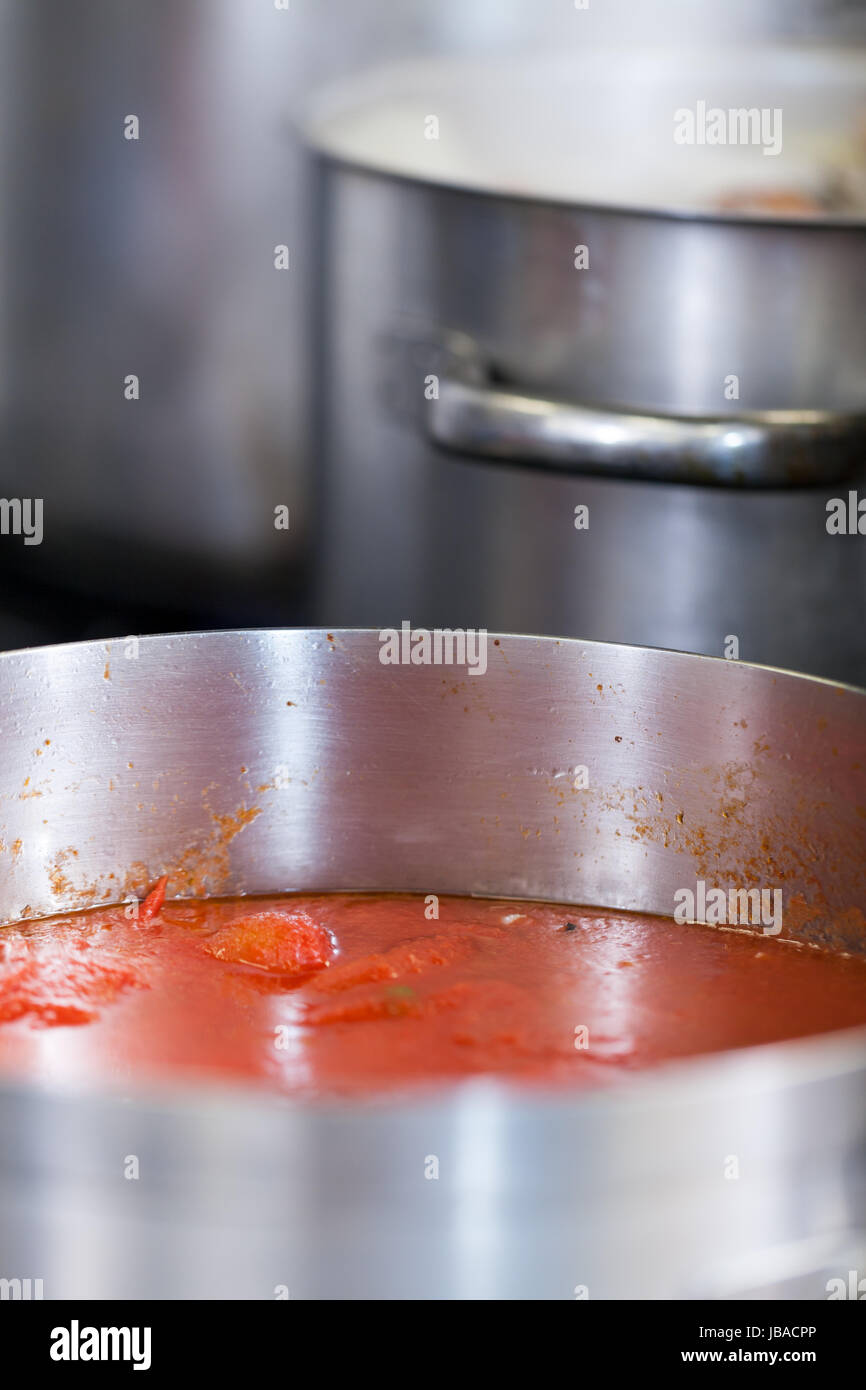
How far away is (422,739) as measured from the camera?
2.91 feet

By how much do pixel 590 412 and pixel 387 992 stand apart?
504mm

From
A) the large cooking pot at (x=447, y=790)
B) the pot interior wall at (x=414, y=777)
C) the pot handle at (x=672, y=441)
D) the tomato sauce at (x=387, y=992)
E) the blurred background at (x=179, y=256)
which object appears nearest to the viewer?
the large cooking pot at (x=447, y=790)

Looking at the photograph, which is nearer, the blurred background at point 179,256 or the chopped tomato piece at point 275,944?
the chopped tomato piece at point 275,944

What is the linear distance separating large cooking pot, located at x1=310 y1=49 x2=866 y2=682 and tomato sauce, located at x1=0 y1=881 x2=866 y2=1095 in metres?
0.37

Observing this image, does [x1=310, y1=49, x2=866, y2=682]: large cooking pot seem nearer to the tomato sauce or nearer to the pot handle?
the pot handle

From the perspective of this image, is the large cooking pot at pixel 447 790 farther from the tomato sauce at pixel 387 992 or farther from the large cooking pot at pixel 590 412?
the large cooking pot at pixel 590 412

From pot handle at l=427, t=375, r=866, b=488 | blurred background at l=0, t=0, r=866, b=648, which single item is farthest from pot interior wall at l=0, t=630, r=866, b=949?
blurred background at l=0, t=0, r=866, b=648

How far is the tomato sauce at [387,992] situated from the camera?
69 centimetres

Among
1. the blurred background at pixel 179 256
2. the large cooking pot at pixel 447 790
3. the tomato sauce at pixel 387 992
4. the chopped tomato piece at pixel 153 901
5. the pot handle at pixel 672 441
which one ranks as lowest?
the tomato sauce at pixel 387 992

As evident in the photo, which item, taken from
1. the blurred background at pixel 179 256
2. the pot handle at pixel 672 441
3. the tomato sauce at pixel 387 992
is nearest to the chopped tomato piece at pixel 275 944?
the tomato sauce at pixel 387 992

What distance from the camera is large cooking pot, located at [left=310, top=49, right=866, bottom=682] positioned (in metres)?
1.12

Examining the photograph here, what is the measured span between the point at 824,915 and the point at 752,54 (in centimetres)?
103
